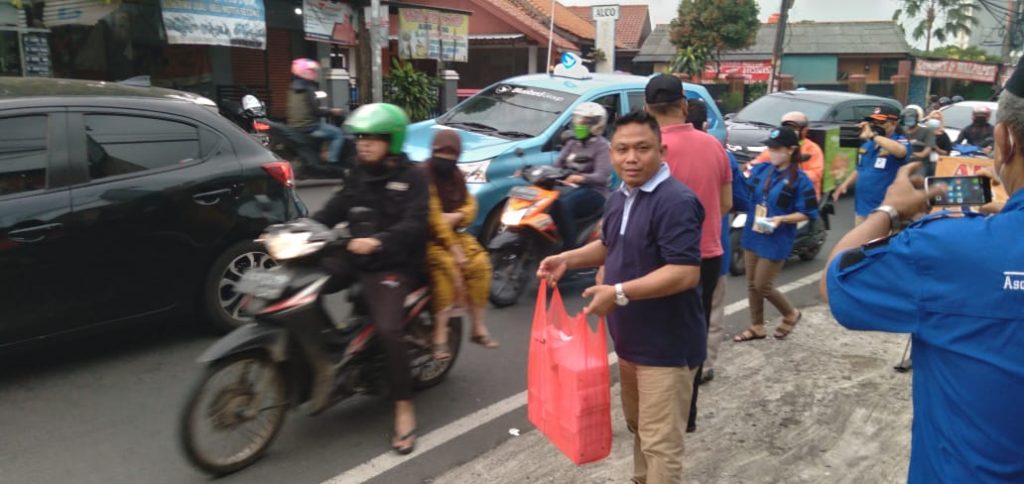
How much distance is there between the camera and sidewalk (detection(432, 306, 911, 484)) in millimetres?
3660

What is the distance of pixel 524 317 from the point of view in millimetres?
6117

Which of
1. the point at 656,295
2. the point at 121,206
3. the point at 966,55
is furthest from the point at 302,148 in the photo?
the point at 966,55

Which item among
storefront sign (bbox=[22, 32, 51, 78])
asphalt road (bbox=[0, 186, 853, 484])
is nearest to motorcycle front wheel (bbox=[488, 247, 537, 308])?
asphalt road (bbox=[0, 186, 853, 484])

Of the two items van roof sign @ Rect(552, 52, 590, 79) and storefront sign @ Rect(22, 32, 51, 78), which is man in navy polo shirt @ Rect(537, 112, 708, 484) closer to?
van roof sign @ Rect(552, 52, 590, 79)

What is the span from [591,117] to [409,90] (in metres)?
12.1

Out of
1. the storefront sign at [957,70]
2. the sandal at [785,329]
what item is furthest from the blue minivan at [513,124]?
the storefront sign at [957,70]

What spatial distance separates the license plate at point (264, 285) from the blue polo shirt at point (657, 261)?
1.50m

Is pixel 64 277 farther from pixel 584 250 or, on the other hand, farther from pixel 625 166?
pixel 625 166

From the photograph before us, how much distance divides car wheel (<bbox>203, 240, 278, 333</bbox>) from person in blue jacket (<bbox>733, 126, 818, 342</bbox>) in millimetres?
3373

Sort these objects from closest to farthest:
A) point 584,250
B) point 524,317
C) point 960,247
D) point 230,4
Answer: point 960,247, point 584,250, point 524,317, point 230,4

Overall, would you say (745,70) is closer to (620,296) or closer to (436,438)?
(436,438)

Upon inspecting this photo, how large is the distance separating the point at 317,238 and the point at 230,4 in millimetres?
12130

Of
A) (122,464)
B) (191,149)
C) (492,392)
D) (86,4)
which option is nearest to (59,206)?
(191,149)

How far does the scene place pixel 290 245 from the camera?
3.62 meters
